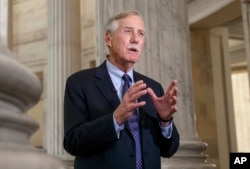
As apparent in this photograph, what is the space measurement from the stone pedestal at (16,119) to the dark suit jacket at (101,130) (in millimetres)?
922

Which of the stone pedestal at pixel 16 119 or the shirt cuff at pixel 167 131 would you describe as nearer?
the stone pedestal at pixel 16 119

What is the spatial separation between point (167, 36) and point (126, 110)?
3659 mm

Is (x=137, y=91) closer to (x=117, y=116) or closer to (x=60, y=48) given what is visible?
(x=117, y=116)

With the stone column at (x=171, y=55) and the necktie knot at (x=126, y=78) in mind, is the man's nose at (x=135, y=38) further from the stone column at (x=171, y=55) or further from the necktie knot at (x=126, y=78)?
the stone column at (x=171, y=55)

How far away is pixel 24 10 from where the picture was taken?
19.0 metres

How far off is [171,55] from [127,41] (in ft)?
10.5

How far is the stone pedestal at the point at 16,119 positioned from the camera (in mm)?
1483

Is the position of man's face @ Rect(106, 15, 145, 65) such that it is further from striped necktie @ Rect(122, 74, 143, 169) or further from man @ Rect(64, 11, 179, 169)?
striped necktie @ Rect(122, 74, 143, 169)

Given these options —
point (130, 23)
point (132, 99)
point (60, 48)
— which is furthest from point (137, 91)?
point (60, 48)

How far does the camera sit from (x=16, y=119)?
5.23 feet

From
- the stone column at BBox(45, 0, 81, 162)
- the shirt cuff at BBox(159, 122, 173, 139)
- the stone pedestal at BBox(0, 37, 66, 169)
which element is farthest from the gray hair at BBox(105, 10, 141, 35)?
the stone column at BBox(45, 0, 81, 162)

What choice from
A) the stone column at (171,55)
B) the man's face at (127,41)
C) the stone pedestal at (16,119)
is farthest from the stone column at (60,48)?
the stone pedestal at (16,119)

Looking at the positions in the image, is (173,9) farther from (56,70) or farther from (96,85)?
(56,70)

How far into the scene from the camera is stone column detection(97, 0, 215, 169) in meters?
5.84
